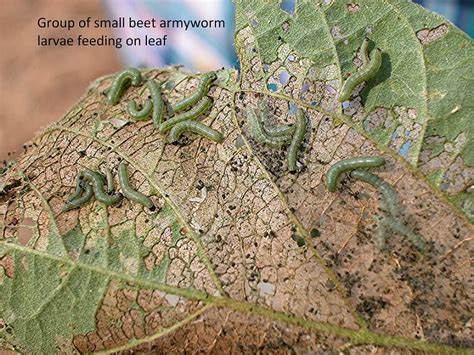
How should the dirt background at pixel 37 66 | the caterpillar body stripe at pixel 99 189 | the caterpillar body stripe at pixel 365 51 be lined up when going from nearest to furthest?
the caterpillar body stripe at pixel 365 51 → the caterpillar body stripe at pixel 99 189 → the dirt background at pixel 37 66

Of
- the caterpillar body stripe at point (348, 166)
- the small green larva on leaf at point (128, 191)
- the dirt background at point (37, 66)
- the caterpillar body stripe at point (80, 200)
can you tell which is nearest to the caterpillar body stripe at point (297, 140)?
the caterpillar body stripe at point (348, 166)

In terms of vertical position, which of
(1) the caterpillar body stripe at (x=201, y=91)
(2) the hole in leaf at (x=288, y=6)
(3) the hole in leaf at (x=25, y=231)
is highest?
(2) the hole in leaf at (x=288, y=6)

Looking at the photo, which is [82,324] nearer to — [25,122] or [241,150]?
[241,150]

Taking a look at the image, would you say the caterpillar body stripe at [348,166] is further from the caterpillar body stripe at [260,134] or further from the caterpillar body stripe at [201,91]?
the caterpillar body stripe at [201,91]

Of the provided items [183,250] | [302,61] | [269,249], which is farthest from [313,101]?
[183,250]

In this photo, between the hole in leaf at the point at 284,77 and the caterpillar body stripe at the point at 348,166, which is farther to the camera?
the hole in leaf at the point at 284,77

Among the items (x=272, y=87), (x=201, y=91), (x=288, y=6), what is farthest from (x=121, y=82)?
(x=288, y=6)
